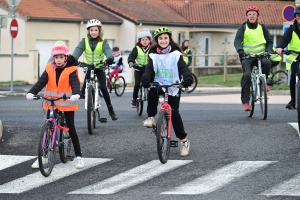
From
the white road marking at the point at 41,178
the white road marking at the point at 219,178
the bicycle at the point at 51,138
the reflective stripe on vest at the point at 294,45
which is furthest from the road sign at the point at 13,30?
the white road marking at the point at 219,178

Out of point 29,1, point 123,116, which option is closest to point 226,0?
point 29,1

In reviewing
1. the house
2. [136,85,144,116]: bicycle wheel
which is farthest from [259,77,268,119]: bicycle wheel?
the house

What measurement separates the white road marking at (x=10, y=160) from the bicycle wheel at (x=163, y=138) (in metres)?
1.79

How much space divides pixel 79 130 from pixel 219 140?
8.12 feet

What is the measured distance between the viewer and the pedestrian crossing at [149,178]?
9.38 m

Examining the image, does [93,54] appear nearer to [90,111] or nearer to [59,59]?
[90,111]

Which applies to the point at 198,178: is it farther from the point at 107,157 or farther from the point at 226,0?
the point at 226,0

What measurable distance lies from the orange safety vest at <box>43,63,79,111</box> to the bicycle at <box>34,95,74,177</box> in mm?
106

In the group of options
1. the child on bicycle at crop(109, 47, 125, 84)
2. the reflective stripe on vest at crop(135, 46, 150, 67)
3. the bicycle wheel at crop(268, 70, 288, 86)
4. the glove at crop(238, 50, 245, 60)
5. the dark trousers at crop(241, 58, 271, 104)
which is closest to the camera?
the glove at crop(238, 50, 245, 60)

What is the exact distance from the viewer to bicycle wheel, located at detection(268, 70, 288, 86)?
3156cm

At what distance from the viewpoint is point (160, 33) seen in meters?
11.3

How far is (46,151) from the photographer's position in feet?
33.7

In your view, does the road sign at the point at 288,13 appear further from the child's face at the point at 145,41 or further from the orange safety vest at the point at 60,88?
the orange safety vest at the point at 60,88

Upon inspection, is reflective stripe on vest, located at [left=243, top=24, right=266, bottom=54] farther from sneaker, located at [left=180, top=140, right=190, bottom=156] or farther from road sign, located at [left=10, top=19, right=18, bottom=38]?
road sign, located at [left=10, top=19, right=18, bottom=38]
